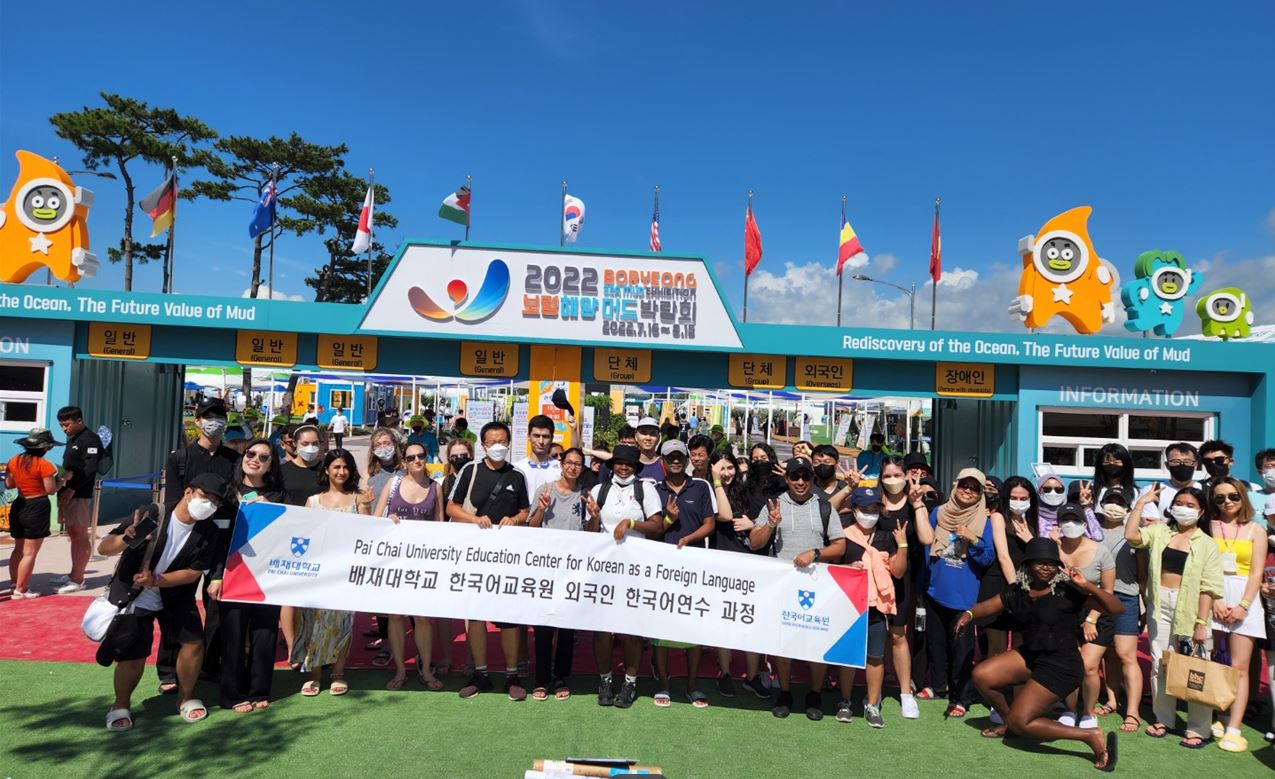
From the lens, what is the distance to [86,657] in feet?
17.4

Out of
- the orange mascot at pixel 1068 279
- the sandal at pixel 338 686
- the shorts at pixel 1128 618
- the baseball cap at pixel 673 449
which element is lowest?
the sandal at pixel 338 686

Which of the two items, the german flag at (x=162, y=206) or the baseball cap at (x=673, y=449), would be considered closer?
the baseball cap at (x=673, y=449)

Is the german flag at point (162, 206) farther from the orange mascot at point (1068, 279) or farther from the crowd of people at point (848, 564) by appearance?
the orange mascot at point (1068, 279)

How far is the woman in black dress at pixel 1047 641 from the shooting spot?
13.8ft

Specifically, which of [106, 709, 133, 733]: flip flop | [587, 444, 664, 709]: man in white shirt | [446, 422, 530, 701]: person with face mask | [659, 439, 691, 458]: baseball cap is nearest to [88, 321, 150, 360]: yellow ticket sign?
[106, 709, 133, 733]: flip flop

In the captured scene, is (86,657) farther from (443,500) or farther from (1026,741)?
(1026,741)

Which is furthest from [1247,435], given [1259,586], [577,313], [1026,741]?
[577,313]

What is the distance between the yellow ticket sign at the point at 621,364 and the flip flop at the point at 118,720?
277 inches

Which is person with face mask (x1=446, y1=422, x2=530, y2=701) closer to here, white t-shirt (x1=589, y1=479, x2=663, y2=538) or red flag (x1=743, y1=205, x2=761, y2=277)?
white t-shirt (x1=589, y1=479, x2=663, y2=538)

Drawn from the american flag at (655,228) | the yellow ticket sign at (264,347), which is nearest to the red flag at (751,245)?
the american flag at (655,228)

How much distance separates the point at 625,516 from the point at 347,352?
693cm

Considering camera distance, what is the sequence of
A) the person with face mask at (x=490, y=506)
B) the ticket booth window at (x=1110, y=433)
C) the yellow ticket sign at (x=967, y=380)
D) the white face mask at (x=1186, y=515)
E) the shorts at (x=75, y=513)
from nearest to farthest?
1. the white face mask at (x=1186, y=515)
2. the person with face mask at (x=490, y=506)
3. the shorts at (x=75, y=513)
4. the ticket booth window at (x=1110, y=433)
5. the yellow ticket sign at (x=967, y=380)

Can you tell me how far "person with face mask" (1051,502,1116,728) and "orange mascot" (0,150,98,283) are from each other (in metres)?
13.0

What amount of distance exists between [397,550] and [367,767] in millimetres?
1379
